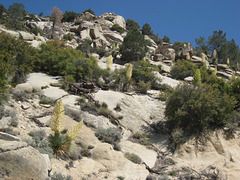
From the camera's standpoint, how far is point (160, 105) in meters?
15.9

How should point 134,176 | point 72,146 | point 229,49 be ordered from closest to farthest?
point 72,146
point 134,176
point 229,49

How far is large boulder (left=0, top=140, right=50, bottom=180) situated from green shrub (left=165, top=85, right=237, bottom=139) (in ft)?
28.7

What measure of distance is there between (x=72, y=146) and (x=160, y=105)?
9.98 m

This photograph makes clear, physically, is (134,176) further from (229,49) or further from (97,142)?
(229,49)

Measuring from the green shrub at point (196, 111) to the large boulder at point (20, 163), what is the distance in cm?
876

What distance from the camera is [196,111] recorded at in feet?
40.0

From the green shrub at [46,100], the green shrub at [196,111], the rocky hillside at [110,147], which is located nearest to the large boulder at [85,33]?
the rocky hillside at [110,147]

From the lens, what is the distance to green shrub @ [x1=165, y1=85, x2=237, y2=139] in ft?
39.8

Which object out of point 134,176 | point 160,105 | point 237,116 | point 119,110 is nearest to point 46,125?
point 134,176

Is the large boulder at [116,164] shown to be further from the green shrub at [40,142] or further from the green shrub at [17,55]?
the green shrub at [17,55]

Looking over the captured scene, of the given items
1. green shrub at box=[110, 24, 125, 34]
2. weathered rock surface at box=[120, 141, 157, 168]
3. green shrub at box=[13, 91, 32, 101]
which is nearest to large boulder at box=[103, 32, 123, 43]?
green shrub at box=[110, 24, 125, 34]

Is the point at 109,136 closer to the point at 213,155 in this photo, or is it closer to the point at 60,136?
the point at 60,136

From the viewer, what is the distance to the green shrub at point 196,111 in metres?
12.1

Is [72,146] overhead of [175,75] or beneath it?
beneath
